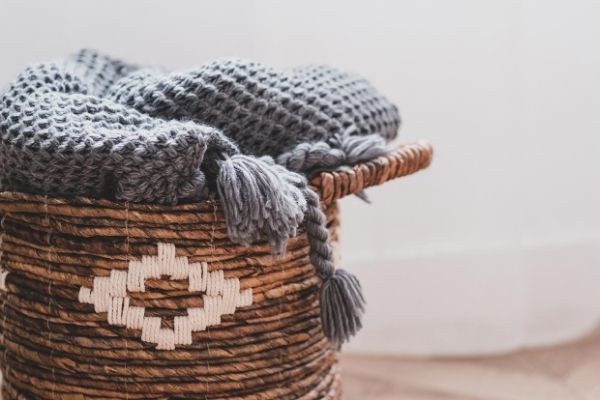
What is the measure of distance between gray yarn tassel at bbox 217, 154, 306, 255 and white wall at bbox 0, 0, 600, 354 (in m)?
0.54

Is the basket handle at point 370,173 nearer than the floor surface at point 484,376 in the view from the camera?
Yes

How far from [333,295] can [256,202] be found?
0.47ft

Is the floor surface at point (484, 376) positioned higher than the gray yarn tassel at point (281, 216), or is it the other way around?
the gray yarn tassel at point (281, 216)

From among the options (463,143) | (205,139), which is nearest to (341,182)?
(205,139)

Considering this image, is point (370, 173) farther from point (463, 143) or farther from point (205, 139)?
point (463, 143)

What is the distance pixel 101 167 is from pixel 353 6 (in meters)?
0.66

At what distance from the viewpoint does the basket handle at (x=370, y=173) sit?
83 cm

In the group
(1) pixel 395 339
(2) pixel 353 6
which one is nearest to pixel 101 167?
(2) pixel 353 6

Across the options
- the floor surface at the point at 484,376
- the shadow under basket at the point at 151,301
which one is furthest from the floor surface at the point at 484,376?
the shadow under basket at the point at 151,301

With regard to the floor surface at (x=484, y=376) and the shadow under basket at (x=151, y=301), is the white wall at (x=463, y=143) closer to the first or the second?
the floor surface at (x=484, y=376)

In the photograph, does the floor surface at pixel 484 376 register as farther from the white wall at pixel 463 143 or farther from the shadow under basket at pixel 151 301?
the shadow under basket at pixel 151 301

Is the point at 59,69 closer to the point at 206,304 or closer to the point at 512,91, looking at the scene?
the point at 206,304

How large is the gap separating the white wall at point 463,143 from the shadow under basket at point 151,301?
471 millimetres

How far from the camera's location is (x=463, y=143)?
135 centimetres
